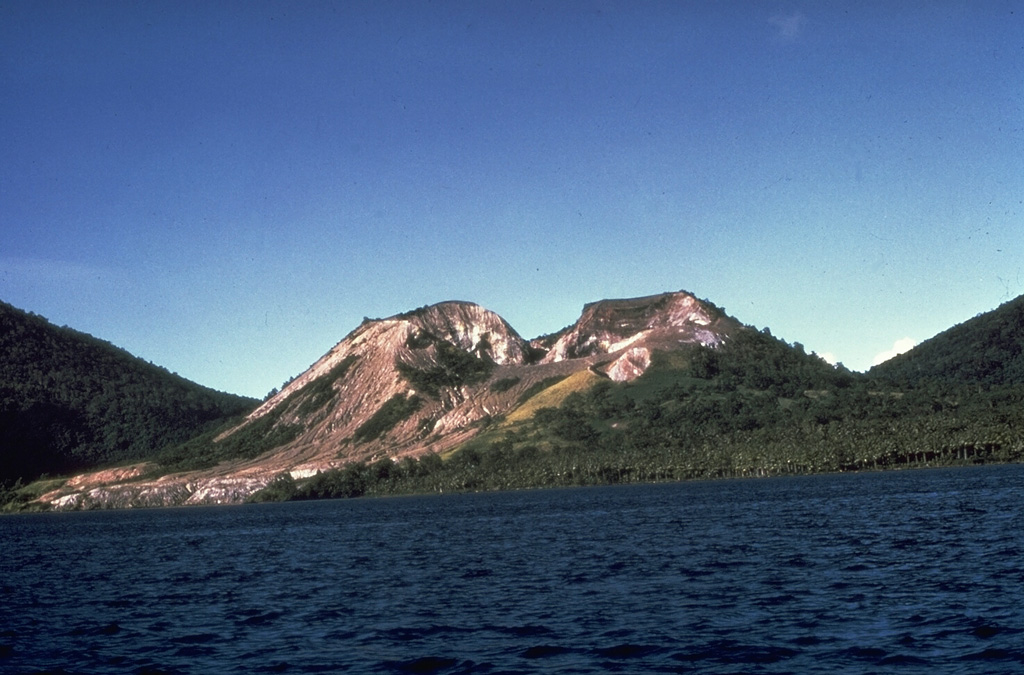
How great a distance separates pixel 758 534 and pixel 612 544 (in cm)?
1167

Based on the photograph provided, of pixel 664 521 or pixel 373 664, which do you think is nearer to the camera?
pixel 373 664

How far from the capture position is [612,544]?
7462 cm

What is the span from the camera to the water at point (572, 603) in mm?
32562

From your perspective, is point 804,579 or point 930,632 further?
point 804,579

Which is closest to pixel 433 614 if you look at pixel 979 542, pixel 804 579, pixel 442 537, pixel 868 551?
pixel 804 579

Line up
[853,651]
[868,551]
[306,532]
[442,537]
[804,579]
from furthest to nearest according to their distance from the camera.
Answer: [306,532]
[442,537]
[868,551]
[804,579]
[853,651]

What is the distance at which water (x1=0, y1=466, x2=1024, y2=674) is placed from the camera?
32562 mm

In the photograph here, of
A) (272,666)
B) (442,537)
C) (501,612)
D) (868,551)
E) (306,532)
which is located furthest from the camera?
(306,532)

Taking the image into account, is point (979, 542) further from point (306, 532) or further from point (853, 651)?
point (306, 532)

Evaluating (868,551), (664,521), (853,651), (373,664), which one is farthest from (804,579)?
(664,521)

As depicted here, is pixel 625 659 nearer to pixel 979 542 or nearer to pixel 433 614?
pixel 433 614

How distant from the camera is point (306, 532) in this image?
127 m

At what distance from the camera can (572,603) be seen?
145ft

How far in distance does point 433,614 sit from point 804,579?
1841 centimetres
